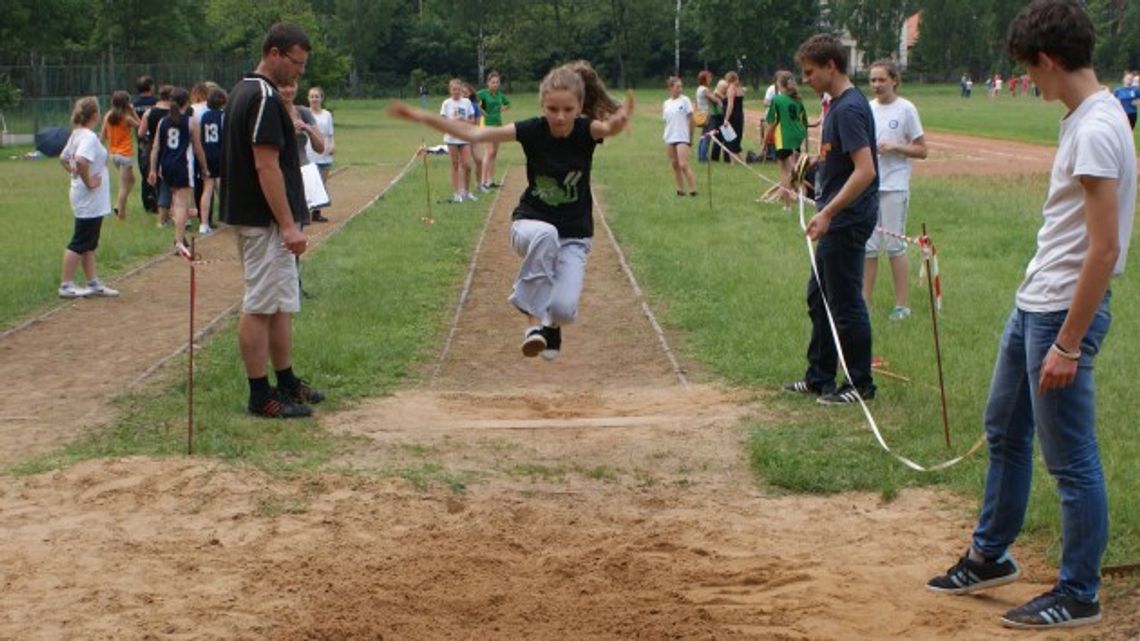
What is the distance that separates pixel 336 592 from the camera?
592 centimetres

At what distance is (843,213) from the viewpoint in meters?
9.23

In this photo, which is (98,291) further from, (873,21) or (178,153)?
(873,21)

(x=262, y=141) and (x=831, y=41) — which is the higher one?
(x=831, y=41)

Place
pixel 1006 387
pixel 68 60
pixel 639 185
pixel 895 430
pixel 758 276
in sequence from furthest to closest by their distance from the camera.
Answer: pixel 68 60, pixel 639 185, pixel 758 276, pixel 895 430, pixel 1006 387

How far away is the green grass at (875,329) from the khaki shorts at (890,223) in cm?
60

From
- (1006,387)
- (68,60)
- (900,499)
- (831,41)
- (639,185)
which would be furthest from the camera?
(68,60)

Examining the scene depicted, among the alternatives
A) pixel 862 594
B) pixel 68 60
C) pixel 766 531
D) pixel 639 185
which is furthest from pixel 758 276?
pixel 68 60

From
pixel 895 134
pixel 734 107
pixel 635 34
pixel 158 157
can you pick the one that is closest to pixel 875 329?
pixel 895 134

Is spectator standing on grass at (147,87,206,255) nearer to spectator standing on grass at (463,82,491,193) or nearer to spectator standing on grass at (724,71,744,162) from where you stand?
spectator standing on grass at (463,82,491,193)

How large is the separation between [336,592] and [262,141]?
3596 mm

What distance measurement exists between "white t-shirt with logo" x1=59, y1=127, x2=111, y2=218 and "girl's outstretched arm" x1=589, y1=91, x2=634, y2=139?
6868 mm

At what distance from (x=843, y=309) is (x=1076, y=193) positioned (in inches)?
163

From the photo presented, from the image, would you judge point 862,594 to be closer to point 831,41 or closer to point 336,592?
point 336,592

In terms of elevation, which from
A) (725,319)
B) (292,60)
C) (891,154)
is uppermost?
(292,60)
